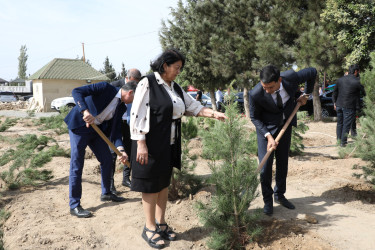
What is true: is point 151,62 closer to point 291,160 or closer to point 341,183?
point 341,183

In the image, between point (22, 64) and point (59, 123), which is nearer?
point (59, 123)

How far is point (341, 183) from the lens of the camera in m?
4.94

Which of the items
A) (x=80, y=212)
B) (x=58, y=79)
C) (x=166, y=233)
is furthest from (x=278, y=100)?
(x=58, y=79)

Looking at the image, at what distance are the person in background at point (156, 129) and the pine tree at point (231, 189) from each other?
0.67 ft

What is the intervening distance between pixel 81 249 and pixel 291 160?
458 cm

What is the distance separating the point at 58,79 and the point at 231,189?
84.5 ft

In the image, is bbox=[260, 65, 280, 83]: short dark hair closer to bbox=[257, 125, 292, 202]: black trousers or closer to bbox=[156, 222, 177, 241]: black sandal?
bbox=[257, 125, 292, 202]: black trousers

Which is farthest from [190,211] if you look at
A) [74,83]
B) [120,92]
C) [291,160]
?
[74,83]

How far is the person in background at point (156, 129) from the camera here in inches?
114

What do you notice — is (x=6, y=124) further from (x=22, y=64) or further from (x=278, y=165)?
(x=22, y=64)

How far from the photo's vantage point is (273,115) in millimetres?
3793

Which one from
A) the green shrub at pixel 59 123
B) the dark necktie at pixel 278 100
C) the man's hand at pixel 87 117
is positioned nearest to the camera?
the man's hand at pixel 87 117

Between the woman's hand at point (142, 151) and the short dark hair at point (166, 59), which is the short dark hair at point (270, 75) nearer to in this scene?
the short dark hair at point (166, 59)

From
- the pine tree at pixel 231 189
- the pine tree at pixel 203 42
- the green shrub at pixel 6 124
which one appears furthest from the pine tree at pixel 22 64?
the pine tree at pixel 231 189
